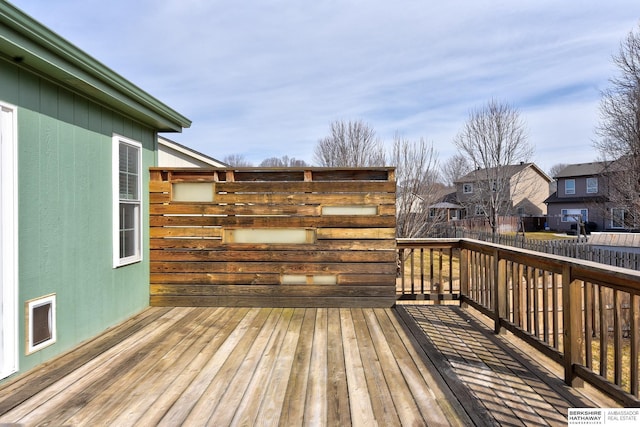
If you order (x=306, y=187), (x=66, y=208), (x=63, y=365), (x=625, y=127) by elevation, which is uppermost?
(x=625, y=127)

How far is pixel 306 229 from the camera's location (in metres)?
4.14

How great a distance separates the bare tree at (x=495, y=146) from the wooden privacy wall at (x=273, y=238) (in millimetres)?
12981

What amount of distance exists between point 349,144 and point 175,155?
8026mm

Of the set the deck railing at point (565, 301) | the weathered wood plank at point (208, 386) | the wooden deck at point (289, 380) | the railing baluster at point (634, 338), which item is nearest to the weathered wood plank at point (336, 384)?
the wooden deck at point (289, 380)

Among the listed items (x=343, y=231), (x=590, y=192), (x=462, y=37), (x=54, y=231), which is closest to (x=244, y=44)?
(x=462, y=37)

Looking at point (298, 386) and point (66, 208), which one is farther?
point (66, 208)

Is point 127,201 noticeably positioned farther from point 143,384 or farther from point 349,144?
point 349,144

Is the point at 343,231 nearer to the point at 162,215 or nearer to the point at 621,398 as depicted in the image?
the point at 162,215

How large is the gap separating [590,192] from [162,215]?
28283 millimetres

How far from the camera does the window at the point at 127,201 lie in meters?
3.50

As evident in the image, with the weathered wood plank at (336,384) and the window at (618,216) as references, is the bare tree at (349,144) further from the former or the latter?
the window at (618,216)

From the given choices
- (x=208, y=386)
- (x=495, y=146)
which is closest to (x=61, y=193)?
(x=208, y=386)

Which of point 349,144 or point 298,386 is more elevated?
point 349,144

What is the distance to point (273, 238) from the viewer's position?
416 centimetres
